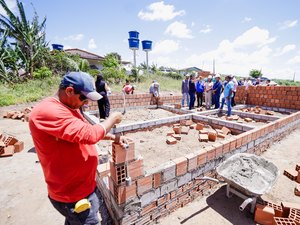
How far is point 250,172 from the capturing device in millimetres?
2652

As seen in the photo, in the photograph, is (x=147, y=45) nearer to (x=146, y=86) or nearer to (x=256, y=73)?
(x=146, y=86)

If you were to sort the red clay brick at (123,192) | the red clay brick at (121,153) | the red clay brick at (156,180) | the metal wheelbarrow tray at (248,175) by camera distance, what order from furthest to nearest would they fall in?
the metal wheelbarrow tray at (248,175)
the red clay brick at (156,180)
the red clay brick at (123,192)
the red clay brick at (121,153)

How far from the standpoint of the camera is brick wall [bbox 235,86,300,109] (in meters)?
7.70

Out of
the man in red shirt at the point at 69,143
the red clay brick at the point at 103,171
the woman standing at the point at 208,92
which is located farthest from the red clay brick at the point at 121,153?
the woman standing at the point at 208,92

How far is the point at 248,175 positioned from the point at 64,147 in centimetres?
252

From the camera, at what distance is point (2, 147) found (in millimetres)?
4160

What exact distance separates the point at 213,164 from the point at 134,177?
4.98 ft

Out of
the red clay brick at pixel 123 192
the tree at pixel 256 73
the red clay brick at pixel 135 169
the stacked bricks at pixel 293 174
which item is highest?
the tree at pixel 256 73

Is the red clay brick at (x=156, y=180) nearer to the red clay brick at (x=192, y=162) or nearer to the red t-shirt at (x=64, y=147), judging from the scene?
the red clay brick at (x=192, y=162)

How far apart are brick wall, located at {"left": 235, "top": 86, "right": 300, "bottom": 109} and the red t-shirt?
905cm

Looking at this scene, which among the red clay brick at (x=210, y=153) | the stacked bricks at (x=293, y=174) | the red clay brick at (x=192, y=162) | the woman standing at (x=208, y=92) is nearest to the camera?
the red clay brick at (x=192, y=162)

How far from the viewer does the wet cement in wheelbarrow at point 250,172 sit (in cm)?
245

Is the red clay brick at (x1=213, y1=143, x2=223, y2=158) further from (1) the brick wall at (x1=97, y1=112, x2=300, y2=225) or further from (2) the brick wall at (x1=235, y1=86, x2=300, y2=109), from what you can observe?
(2) the brick wall at (x1=235, y1=86, x2=300, y2=109)

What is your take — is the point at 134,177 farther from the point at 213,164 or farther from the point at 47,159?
the point at 213,164
